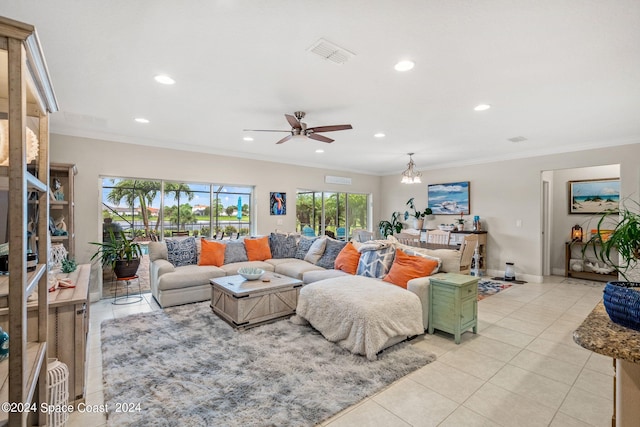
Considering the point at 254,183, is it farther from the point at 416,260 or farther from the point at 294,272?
the point at 416,260

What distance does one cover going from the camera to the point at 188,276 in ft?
13.9

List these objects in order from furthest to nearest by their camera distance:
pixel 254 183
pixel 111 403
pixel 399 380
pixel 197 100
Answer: pixel 254 183, pixel 197 100, pixel 399 380, pixel 111 403

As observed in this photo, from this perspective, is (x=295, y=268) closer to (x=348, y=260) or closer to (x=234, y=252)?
(x=348, y=260)

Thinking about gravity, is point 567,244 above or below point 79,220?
below

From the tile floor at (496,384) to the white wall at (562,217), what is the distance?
357 cm

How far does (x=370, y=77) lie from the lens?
2.72 m

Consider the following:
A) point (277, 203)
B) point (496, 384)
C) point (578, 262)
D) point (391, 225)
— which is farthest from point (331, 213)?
point (496, 384)

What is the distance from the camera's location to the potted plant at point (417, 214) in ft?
24.5

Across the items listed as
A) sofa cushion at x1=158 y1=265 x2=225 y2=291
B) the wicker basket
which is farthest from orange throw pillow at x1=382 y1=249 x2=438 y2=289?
sofa cushion at x1=158 y1=265 x2=225 y2=291

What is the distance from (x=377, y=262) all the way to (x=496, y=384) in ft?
5.74

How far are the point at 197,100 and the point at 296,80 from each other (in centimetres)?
124

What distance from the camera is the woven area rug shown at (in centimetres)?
494

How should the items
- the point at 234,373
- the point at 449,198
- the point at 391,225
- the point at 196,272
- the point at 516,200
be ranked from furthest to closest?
1. the point at 391,225
2. the point at 449,198
3. the point at 516,200
4. the point at 196,272
5. the point at 234,373

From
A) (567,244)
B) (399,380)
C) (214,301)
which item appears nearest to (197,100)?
(214,301)
